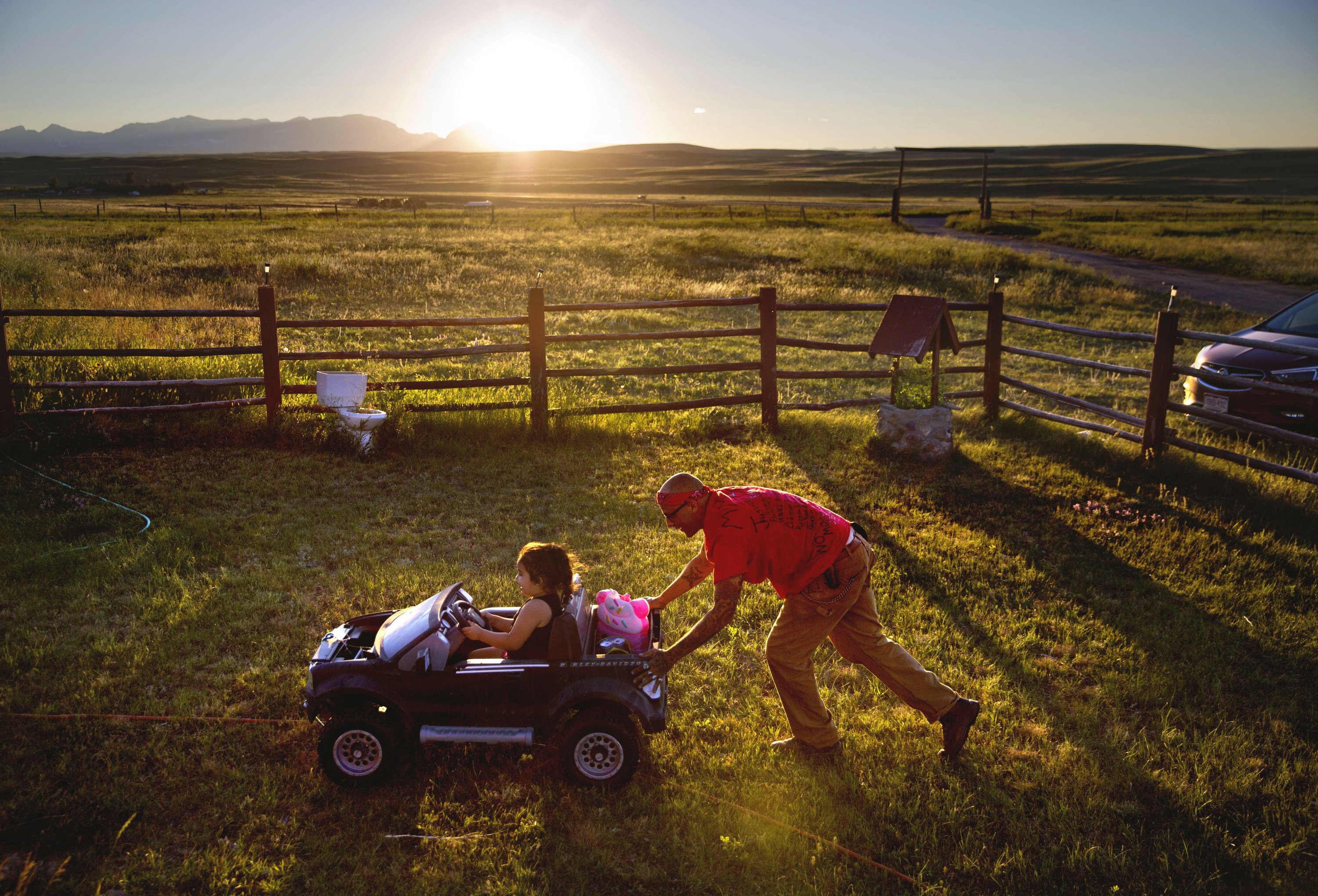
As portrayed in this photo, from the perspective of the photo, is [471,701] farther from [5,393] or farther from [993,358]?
[993,358]

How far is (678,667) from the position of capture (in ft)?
16.3

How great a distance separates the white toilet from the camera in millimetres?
8555

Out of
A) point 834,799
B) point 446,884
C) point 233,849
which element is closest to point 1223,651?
point 834,799

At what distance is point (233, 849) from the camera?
3418 millimetres

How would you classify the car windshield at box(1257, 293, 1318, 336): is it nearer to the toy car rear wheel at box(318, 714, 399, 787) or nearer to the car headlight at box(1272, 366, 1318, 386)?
the car headlight at box(1272, 366, 1318, 386)

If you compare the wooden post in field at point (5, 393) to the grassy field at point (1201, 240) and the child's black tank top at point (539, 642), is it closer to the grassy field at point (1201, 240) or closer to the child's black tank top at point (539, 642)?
the child's black tank top at point (539, 642)

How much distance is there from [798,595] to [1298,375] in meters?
8.67

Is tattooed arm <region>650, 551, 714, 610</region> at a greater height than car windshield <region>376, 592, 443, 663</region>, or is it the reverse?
tattooed arm <region>650, 551, 714, 610</region>

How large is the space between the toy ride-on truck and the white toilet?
507 centimetres

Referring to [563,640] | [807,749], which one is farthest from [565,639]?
[807,749]

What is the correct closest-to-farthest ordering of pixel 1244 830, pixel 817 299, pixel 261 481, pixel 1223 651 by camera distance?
pixel 1244 830 < pixel 1223 651 < pixel 261 481 < pixel 817 299

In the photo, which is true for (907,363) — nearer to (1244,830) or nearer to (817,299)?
(1244,830)

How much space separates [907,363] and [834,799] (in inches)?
289

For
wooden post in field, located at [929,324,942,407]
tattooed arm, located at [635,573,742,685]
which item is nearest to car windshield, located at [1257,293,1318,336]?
wooden post in field, located at [929,324,942,407]
